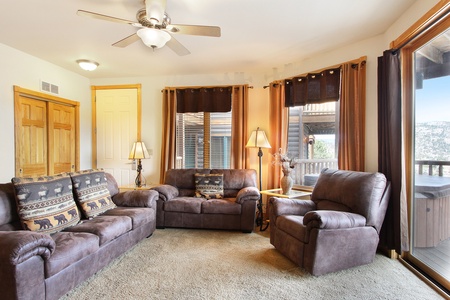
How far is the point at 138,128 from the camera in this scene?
15.1ft

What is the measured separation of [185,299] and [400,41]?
322 cm

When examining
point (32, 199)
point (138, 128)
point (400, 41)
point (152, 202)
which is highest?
point (400, 41)

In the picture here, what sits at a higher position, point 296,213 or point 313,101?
point 313,101

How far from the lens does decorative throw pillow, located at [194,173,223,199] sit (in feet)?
12.5

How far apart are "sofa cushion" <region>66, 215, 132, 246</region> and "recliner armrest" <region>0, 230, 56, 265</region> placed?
501mm

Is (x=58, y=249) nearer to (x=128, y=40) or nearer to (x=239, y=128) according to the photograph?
(x=128, y=40)

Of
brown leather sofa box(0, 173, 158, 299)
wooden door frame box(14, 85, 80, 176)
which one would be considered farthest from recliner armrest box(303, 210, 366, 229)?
wooden door frame box(14, 85, 80, 176)

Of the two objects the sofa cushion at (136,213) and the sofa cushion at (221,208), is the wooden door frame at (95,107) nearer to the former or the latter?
the sofa cushion at (136,213)

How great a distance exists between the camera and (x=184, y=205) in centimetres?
350

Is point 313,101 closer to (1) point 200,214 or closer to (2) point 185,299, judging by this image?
(1) point 200,214

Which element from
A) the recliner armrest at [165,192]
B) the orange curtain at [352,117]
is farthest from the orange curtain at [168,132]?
the orange curtain at [352,117]

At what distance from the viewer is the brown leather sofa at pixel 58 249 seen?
152 centimetres

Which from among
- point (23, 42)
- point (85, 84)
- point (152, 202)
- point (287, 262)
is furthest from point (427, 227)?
point (85, 84)

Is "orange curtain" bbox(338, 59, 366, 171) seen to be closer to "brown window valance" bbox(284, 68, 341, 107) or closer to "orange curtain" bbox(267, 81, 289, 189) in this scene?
"brown window valance" bbox(284, 68, 341, 107)
